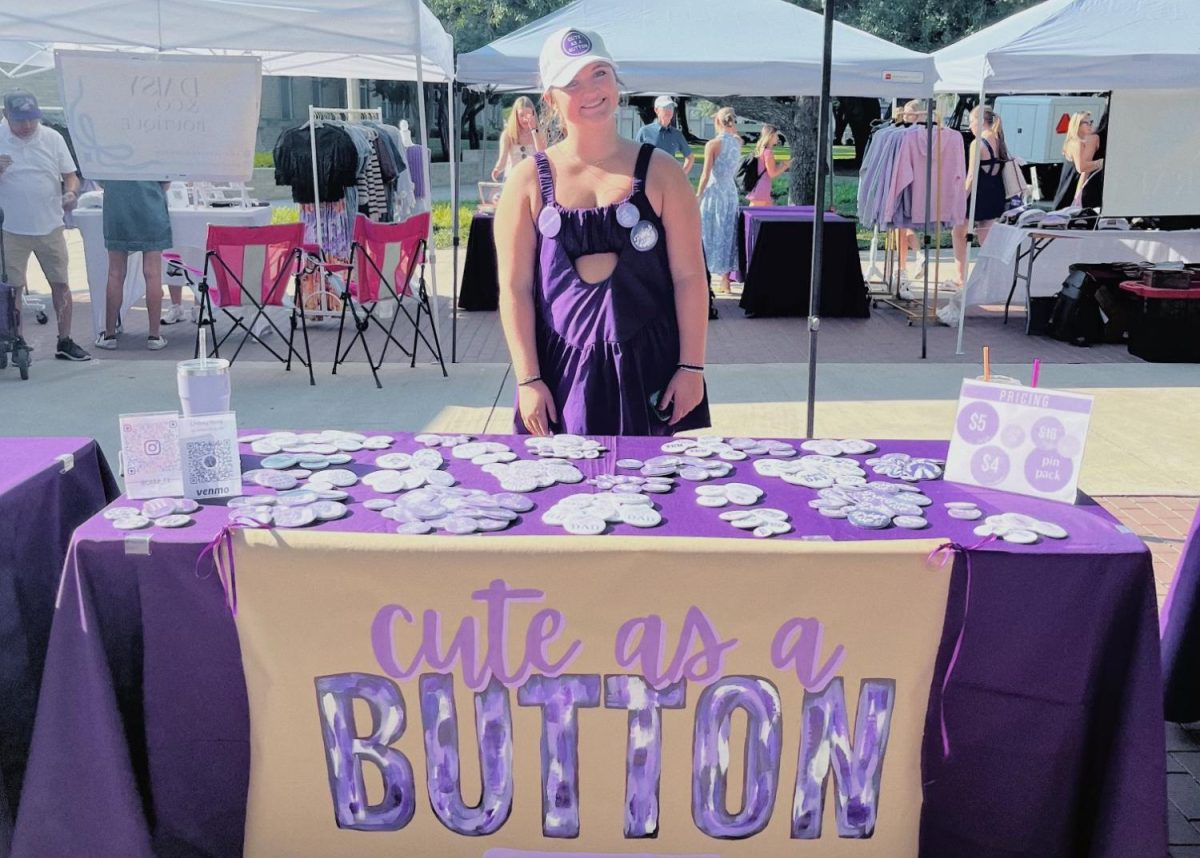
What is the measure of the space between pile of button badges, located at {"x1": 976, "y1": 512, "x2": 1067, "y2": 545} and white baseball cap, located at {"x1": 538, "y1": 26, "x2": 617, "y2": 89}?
4.54 feet

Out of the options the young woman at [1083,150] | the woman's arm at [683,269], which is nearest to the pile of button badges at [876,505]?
the woman's arm at [683,269]

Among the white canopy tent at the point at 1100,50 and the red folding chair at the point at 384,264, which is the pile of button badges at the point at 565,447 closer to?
the red folding chair at the point at 384,264

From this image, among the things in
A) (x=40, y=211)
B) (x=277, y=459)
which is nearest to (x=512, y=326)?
(x=277, y=459)

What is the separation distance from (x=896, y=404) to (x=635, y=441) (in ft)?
14.0

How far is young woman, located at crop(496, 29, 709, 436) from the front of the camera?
287 cm

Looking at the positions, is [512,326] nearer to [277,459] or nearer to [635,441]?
[635,441]

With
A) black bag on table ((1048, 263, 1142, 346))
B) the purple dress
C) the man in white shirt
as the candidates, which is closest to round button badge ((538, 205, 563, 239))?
the purple dress

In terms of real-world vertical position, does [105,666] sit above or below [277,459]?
below

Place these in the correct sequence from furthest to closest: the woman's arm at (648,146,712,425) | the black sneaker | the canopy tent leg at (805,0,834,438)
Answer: the black sneaker, the canopy tent leg at (805,0,834,438), the woman's arm at (648,146,712,425)

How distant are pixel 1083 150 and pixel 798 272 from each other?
10.4 ft

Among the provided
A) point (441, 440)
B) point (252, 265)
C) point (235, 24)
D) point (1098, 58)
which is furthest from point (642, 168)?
point (1098, 58)

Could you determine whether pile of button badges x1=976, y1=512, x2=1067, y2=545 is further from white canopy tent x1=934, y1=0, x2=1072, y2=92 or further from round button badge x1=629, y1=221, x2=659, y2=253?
white canopy tent x1=934, y1=0, x2=1072, y2=92

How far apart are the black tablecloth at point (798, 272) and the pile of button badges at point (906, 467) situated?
7272 millimetres

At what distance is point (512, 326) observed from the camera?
301 centimetres
